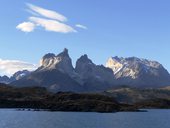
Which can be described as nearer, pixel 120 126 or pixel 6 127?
pixel 6 127

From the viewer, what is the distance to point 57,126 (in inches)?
6590

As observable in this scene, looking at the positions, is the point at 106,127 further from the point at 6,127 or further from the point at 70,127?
the point at 6,127

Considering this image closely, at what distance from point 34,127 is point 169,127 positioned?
2401 inches

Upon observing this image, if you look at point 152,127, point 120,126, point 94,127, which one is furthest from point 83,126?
point 152,127

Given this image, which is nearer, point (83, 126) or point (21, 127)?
point (21, 127)

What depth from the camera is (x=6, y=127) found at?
516 feet

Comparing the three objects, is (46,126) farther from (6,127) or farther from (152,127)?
(152,127)

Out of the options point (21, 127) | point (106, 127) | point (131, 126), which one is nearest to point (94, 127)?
point (106, 127)

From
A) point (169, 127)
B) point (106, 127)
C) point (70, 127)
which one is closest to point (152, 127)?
point (169, 127)

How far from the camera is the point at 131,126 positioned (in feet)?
579

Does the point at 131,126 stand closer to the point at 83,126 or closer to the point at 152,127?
the point at 152,127

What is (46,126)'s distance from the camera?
6599 inches

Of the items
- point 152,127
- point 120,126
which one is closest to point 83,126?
point 120,126

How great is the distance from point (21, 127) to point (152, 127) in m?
58.6
